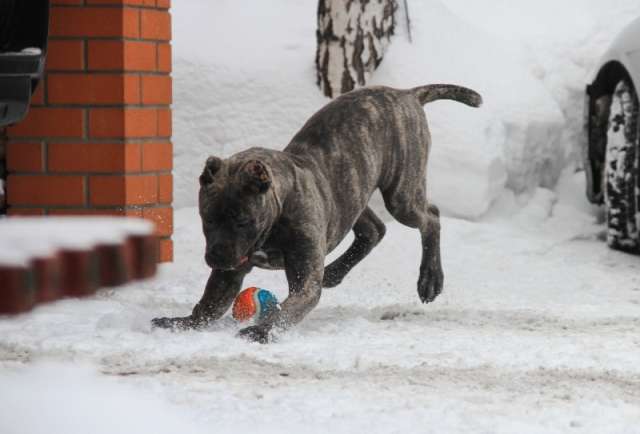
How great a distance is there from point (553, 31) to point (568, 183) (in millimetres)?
1589

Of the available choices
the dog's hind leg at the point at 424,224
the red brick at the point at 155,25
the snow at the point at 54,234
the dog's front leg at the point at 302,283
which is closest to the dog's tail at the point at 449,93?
the dog's hind leg at the point at 424,224

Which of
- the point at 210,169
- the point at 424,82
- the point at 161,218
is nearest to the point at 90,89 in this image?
the point at 161,218

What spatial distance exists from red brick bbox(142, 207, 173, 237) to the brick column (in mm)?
171

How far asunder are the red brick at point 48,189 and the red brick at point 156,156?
1.04 feet

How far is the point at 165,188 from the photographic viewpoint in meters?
5.25

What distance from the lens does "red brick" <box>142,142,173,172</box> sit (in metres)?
5.08

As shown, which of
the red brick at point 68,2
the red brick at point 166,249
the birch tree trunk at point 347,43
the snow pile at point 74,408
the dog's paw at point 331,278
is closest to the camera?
the snow pile at point 74,408

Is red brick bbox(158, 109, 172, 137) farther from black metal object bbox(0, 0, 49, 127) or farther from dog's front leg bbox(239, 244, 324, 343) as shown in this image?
black metal object bbox(0, 0, 49, 127)

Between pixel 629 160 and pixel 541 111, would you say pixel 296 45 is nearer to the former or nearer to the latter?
pixel 541 111

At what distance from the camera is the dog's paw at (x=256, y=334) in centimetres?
390

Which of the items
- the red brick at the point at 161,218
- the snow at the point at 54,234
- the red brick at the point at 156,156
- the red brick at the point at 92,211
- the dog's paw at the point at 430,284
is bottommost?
the dog's paw at the point at 430,284

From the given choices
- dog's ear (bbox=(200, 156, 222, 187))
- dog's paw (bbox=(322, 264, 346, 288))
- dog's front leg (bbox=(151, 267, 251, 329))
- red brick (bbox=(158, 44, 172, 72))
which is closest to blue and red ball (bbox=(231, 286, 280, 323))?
dog's front leg (bbox=(151, 267, 251, 329))

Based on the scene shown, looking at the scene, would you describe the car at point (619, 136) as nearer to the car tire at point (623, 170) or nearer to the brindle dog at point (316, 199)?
the car tire at point (623, 170)

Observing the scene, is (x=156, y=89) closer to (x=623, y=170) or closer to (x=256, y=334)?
(x=256, y=334)
